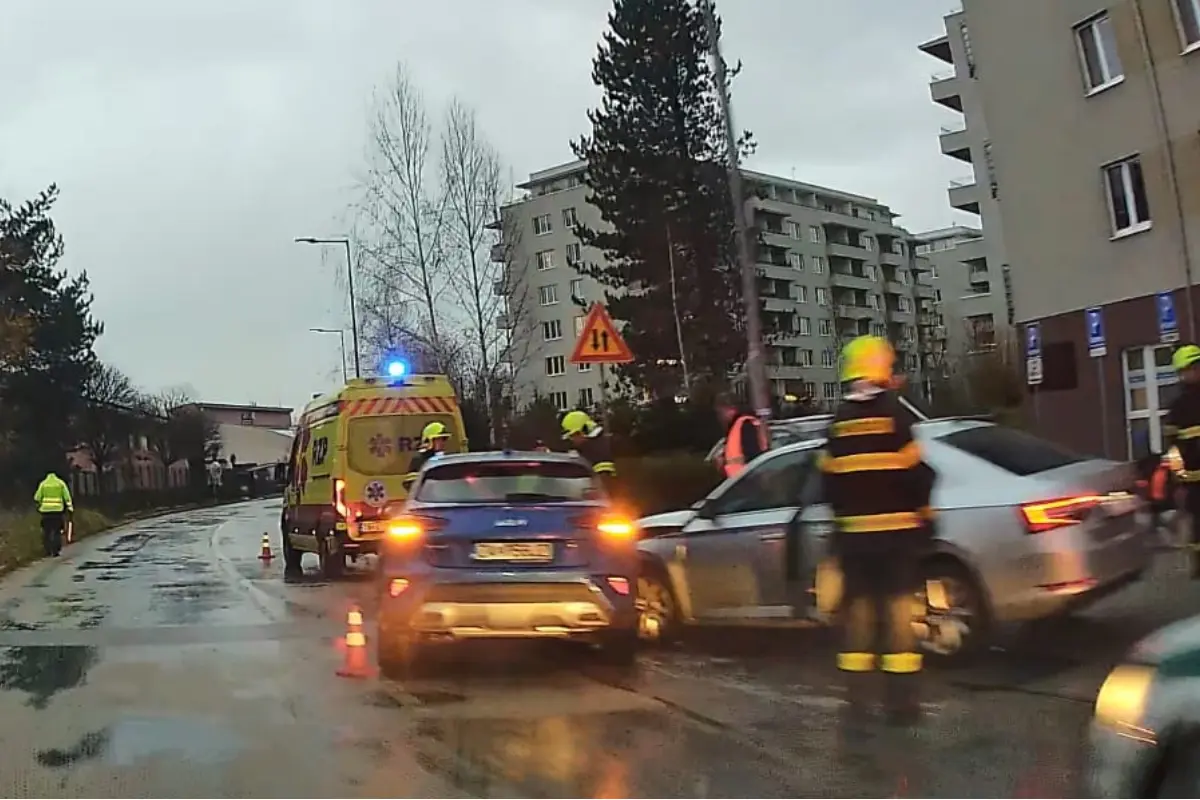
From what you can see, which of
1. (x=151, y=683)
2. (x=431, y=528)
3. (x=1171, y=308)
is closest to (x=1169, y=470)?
(x=431, y=528)

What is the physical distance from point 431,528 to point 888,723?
3512mm

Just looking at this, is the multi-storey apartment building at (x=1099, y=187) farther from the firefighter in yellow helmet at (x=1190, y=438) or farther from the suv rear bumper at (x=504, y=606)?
the suv rear bumper at (x=504, y=606)

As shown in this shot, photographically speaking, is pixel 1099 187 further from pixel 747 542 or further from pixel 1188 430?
pixel 747 542

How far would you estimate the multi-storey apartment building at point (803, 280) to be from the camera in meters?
88.9

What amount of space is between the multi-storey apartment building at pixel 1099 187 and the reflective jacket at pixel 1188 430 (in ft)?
44.1

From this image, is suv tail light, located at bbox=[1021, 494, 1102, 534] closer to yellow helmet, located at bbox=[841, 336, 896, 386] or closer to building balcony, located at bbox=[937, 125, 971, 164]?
yellow helmet, located at bbox=[841, 336, 896, 386]

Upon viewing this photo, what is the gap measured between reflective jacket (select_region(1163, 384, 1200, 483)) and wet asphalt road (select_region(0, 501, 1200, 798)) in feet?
3.26

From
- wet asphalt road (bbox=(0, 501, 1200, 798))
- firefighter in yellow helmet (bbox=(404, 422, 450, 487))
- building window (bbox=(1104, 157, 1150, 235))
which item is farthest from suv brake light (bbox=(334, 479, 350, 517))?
building window (bbox=(1104, 157, 1150, 235))

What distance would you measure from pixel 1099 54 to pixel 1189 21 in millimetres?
2070

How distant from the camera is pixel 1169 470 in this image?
38.0ft

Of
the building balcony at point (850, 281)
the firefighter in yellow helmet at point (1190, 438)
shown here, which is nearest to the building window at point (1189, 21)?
the firefighter in yellow helmet at point (1190, 438)

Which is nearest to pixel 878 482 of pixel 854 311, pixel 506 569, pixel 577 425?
pixel 506 569

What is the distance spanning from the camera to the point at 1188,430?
33.7 feet

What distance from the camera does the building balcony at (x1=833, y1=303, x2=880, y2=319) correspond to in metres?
100
